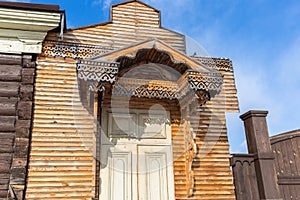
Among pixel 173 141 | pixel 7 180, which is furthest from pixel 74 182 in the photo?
pixel 173 141

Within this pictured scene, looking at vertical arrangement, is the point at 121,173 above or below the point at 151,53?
below

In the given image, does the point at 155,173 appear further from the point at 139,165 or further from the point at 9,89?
the point at 9,89

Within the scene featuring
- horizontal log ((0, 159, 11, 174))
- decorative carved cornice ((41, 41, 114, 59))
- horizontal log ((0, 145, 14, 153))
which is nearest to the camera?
horizontal log ((0, 159, 11, 174))

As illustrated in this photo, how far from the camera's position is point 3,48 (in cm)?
559

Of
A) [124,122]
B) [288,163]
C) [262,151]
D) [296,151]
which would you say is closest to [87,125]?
[124,122]

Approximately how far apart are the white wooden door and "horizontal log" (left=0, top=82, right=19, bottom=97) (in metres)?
1.66

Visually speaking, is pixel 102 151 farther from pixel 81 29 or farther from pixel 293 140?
pixel 293 140

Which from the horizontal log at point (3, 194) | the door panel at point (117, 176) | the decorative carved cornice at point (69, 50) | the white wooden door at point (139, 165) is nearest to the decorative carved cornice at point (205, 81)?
the white wooden door at point (139, 165)

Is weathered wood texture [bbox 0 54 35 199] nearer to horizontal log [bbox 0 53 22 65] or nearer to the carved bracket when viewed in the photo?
horizontal log [bbox 0 53 22 65]

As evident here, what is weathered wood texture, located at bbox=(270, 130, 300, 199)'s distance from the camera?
5.98 meters

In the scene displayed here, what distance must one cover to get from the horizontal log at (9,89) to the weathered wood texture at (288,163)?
16.8 ft

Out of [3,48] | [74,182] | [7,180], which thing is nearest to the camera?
[7,180]

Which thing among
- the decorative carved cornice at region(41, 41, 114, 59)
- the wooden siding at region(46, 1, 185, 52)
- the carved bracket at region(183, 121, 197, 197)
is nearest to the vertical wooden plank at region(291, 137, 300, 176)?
the carved bracket at region(183, 121, 197, 197)

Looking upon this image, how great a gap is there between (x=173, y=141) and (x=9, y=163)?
116 inches
